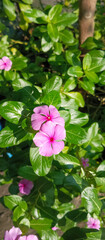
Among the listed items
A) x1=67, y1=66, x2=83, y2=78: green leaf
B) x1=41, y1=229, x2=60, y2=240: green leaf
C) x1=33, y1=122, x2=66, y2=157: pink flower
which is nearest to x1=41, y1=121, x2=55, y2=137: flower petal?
x1=33, y1=122, x2=66, y2=157: pink flower

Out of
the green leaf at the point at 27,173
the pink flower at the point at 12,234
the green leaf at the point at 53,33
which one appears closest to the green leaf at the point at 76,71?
the green leaf at the point at 53,33

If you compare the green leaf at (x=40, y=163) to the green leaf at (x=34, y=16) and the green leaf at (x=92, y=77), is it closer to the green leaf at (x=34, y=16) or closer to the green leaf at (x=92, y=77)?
the green leaf at (x=92, y=77)

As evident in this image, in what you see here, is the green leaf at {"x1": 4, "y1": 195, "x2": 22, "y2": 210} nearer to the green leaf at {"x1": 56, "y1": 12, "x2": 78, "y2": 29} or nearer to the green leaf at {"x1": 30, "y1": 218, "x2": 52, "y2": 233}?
the green leaf at {"x1": 30, "y1": 218, "x2": 52, "y2": 233}

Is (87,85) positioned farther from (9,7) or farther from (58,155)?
(9,7)

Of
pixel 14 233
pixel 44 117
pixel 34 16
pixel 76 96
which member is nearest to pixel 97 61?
pixel 76 96

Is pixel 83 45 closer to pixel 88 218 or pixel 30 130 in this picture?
pixel 30 130

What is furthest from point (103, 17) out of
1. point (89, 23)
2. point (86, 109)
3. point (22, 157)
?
point (22, 157)
